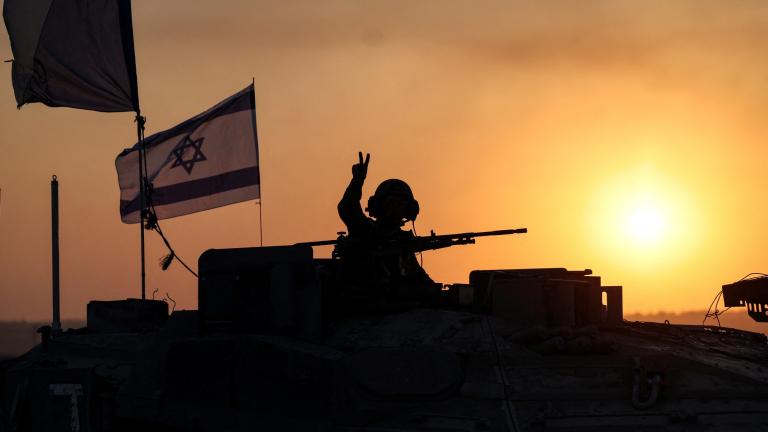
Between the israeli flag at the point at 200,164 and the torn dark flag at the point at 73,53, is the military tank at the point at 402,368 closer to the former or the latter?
the torn dark flag at the point at 73,53

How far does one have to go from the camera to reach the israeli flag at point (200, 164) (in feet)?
87.7

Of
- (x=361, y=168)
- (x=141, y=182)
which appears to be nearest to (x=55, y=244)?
(x=141, y=182)

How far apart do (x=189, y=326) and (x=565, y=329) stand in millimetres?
4761

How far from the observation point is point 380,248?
16.8m

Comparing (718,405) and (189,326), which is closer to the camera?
(718,405)

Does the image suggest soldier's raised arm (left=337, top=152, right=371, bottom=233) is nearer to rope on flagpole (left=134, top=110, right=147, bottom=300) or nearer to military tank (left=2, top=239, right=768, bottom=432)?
military tank (left=2, top=239, right=768, bottom=432)

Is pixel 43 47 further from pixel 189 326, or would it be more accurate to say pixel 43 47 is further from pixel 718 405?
pixel 718 405

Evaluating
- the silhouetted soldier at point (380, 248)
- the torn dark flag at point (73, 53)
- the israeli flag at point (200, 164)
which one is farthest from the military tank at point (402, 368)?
the israeli flag at point (200, 164)

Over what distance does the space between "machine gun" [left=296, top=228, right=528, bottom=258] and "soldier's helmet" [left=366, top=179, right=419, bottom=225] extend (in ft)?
2.33

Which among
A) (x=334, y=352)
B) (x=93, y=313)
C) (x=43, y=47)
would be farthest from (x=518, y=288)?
(x=43, y=47)

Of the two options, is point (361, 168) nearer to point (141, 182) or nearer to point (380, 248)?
point (380, 248)

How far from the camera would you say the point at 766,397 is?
12.5 metres

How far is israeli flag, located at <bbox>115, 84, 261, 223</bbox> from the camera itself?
87.7 ft

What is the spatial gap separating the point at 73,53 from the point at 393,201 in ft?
34.7
